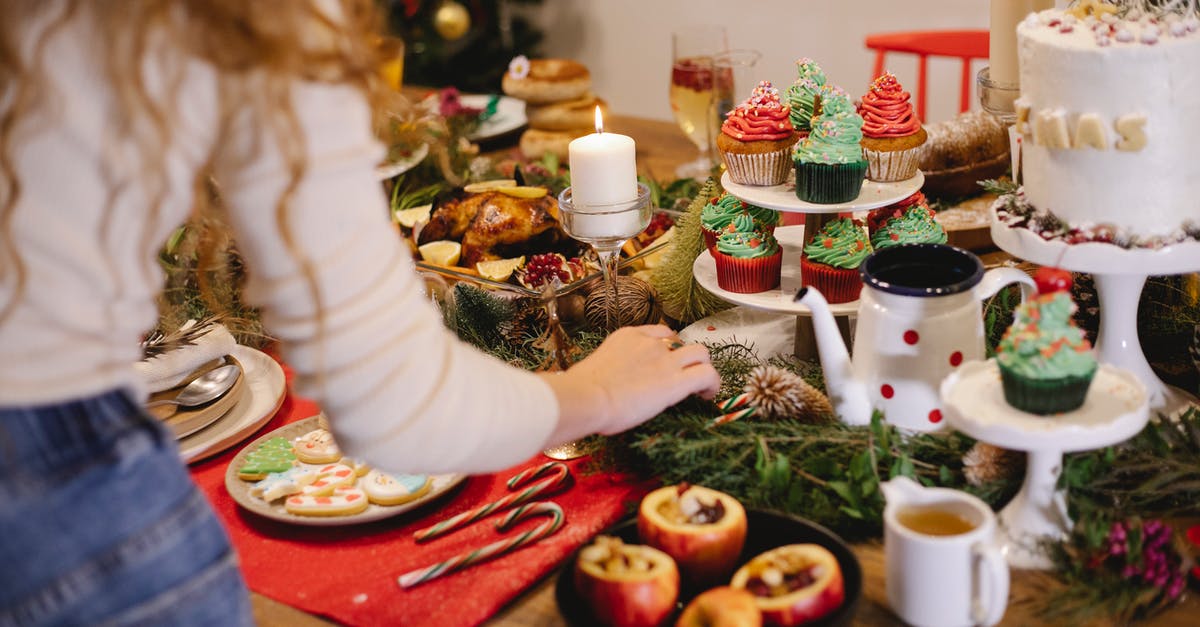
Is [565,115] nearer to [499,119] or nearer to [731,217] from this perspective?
[499,119]

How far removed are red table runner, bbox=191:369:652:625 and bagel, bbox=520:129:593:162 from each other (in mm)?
1051

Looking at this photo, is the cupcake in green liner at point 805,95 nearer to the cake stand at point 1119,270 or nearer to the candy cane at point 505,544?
the cake stand at point 1119,270

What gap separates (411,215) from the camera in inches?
69.1

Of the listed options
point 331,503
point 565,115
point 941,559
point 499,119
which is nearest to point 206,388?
point 331,503

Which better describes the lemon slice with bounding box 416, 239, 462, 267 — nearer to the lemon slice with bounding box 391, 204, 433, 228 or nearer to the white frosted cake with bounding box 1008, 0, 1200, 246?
the lemon slice with bounding box 391, 204, 433, 228

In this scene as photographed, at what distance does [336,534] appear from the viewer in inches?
40.8

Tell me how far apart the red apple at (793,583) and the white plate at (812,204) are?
419 millimetres

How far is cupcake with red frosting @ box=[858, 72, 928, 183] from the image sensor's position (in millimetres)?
1186

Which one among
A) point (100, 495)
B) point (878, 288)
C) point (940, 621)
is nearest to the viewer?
point (100, 495)

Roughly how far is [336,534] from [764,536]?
40 centimetres

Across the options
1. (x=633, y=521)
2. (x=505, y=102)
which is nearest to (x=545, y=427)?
(x=633, y=521)

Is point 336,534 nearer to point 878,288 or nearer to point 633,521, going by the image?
point 633,521

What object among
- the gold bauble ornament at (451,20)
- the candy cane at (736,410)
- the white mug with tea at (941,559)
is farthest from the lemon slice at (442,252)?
the gold bauble ornament at (451,20)

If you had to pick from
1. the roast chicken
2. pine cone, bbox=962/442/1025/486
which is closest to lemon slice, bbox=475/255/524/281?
the roast chicken
